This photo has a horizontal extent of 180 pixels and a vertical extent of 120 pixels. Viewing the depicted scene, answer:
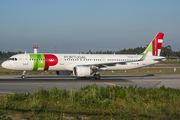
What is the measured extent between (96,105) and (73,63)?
19171 mm

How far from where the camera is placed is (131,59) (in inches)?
1276

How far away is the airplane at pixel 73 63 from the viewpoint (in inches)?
1082

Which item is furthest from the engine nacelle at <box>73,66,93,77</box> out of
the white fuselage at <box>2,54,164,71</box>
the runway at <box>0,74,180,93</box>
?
the white fuselage at <box>2,54,164,71</box>

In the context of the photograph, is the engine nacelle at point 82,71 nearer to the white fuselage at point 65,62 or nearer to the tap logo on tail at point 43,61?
the white fuselage at point 65,62

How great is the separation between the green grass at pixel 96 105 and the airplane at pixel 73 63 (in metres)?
15.2

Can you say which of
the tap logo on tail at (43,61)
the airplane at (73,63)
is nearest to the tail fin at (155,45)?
the airplane at (73,63)

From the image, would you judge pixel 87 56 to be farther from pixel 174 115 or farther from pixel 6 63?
pixel 174 115

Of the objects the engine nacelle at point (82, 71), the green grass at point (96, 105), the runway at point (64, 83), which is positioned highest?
the engine nacelle at point (82, 71)

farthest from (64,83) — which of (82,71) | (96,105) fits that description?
(96,105)

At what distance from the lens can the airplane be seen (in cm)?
2748

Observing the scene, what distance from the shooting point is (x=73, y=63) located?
29266mm

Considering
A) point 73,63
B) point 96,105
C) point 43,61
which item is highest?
point 43,61

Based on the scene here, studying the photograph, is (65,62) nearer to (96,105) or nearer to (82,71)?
(82,71)

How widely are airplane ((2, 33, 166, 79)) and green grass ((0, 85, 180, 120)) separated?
1521 cm
